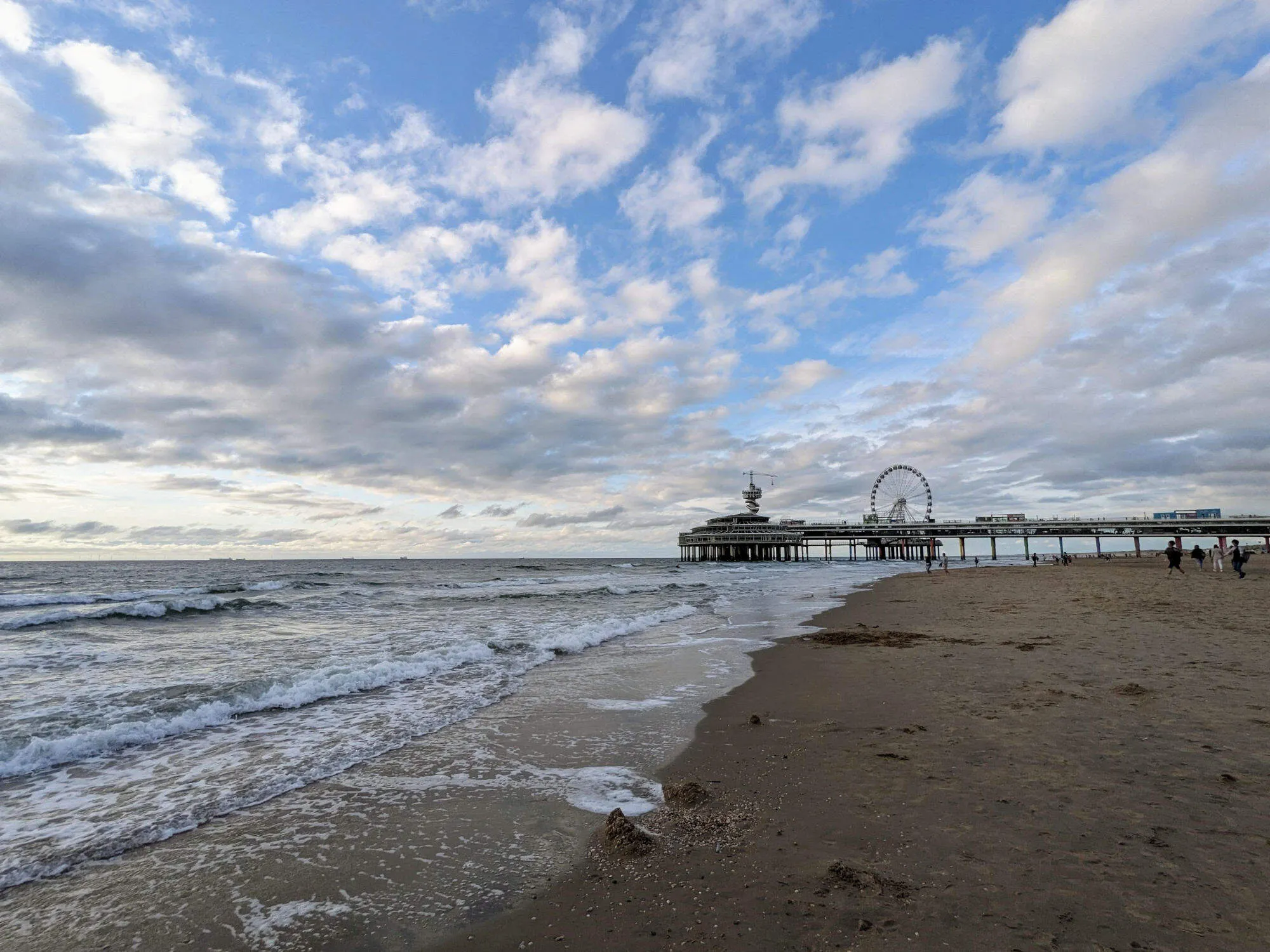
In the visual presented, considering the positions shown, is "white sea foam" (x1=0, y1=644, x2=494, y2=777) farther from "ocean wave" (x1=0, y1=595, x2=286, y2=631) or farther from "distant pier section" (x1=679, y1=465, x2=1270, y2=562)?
"distant pier section" (x1=679, y1=465, x2=1270, y2=562)

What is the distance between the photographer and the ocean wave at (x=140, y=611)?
73.0 feet

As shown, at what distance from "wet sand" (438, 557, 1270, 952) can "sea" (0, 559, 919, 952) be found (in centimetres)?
75

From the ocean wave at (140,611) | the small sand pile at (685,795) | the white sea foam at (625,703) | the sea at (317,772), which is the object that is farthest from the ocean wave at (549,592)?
the small sand pile at (685,795)

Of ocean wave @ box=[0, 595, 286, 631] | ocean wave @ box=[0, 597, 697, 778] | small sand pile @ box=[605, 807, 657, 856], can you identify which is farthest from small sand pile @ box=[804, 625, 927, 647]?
ocean wave @ box=[0, 595, 286, 631]

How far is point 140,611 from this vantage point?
24.6 meters

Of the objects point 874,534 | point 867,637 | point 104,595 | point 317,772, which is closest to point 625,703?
point 317,772

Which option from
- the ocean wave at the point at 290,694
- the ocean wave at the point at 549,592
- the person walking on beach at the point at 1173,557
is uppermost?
the person walking on beach at the point at 1173,557

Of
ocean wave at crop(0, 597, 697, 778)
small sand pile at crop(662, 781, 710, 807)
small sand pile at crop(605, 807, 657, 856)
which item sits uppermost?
small sand pile at crop(605, 807, 657, 856)

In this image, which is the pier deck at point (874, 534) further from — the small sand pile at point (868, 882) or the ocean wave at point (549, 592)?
the small sand pile at point (868, 882)

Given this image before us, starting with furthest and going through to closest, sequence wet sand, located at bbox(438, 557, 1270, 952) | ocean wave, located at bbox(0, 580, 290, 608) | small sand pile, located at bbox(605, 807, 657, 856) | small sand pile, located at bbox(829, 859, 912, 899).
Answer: ocean wave, located at bbox(0, 580, 290, 608), small sand pile, located at bbox(605, 807, 657, 856), small sand pile, located at bbox(829, 859, 912, 899), wet sand, located at bbox(438, 557, 1270, 952)

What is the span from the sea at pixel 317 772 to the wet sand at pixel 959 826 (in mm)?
755

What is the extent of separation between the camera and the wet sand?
10.3 ft

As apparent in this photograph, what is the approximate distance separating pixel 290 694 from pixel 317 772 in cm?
413

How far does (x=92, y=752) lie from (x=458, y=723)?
4.20 m
